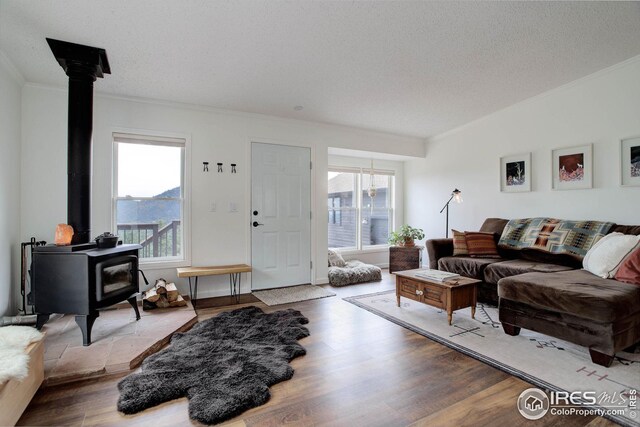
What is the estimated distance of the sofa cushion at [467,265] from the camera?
11.8 feet

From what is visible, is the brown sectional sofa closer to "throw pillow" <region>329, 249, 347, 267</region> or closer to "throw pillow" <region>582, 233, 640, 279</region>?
"throw pillow" <region>582, 233, 640, 279</region>

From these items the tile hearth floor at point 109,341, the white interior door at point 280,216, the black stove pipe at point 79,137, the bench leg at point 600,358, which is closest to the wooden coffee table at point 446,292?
the bench leg at point 600,358

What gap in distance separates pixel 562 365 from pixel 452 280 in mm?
1018

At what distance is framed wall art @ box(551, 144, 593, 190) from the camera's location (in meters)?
3.67

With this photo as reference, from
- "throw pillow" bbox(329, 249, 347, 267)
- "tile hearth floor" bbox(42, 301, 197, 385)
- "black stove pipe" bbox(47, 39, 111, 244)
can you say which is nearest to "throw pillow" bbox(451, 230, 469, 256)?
"throw pillow" bbox(329, 249, 347, 267)

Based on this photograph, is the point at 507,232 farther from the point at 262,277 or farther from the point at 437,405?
the point at 262,277

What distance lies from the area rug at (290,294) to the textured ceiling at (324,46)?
94.1 inches

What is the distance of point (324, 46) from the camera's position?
9.26 feet

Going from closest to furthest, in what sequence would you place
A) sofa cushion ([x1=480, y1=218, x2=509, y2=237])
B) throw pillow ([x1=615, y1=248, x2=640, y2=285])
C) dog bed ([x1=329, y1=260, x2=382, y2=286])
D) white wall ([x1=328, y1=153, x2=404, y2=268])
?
throw pillow ([x1=615, y1=248, x2=640, y2=285])
sofa cushion ([x1=480, y1=218, x2=509, y2=237])
dog bed ([x1=329, y1=260, x2=382, y2=286])
white wall ([x1=328, y1=153, x2=404, y2=268])

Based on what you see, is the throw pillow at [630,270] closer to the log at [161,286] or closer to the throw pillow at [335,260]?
the throw pillow at [335,260]

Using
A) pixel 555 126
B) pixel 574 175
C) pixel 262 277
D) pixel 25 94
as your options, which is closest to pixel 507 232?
pixel 574 175

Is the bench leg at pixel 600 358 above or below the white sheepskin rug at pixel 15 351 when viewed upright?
below

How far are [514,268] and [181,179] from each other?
154 inches

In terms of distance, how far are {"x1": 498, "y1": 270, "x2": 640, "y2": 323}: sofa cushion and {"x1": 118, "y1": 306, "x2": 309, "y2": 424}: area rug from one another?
1.84 m
